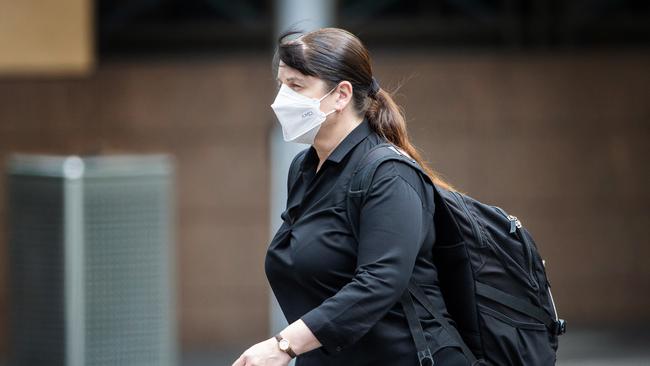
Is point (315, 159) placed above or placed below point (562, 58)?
below

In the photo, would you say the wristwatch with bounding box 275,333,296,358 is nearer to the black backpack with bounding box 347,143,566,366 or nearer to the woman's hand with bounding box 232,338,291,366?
the woman's hand with bounding box 232,338,291,366

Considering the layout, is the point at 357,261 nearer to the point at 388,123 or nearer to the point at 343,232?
the point at 343,232

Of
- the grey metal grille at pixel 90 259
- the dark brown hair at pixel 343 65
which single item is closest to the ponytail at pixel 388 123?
the dark brown hair at pixel 343 65

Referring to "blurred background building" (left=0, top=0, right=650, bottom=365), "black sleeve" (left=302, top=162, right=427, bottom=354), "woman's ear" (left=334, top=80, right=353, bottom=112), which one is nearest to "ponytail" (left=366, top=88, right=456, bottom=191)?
"woman's ear" (left=334, top=80, right=353, bottom=112)

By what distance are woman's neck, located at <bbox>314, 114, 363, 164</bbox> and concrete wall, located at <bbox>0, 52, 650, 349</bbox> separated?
5390mm

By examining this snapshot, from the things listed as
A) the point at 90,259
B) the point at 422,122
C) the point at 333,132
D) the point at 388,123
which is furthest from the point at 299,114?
the point at 422,122

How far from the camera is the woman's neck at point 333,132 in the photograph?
342 cm

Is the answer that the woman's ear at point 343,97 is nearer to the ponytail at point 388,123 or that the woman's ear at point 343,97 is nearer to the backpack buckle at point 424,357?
the ponytail at point 388,123

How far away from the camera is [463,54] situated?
911 cm

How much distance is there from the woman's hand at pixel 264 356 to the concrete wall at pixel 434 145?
571 cm

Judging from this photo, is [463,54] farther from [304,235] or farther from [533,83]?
[304,235]

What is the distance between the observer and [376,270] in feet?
10.3

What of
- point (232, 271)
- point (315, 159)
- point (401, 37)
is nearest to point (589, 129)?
point (401, 37)

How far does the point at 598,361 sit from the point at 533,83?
2.09 metres
